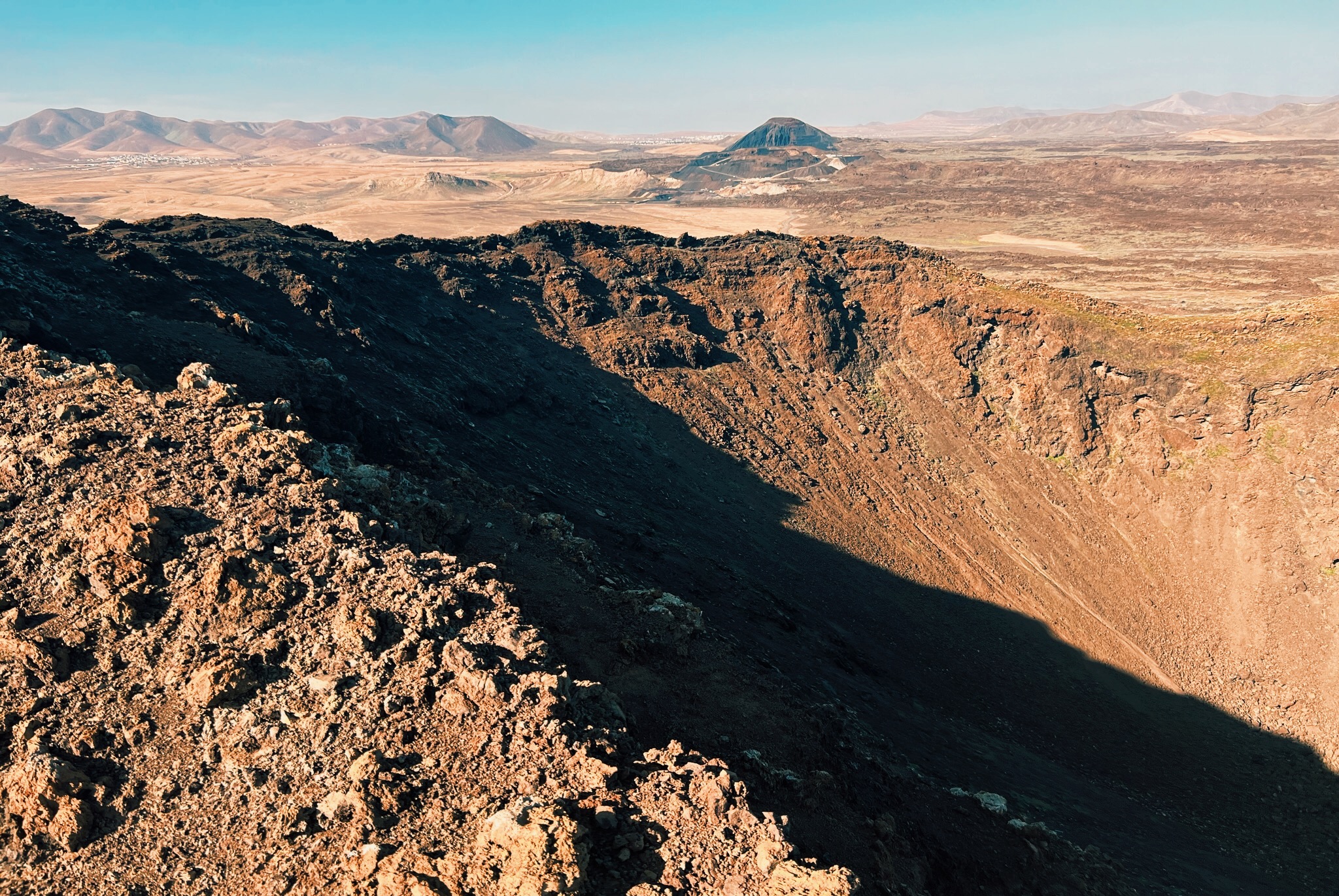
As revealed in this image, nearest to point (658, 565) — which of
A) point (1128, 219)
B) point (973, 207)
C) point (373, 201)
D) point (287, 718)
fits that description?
point (287, 718)

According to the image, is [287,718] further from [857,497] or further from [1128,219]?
[1128,219]


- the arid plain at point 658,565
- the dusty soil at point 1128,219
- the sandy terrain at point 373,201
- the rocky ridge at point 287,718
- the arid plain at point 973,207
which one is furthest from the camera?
the sandy terrain at point 373,201

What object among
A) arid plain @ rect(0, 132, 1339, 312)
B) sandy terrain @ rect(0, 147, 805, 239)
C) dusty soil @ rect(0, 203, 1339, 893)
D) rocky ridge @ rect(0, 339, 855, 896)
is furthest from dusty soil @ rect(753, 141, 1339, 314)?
rocky ridge @ rect(0, 339, 855, 896)

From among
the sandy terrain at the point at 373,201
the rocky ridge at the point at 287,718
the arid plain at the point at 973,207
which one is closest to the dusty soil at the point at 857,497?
the rocky ridge at the point at 287,718

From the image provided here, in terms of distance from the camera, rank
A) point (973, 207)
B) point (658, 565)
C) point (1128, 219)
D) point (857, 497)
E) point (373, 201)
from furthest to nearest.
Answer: point (373, 201), point (973, 207), point (1128, 219), point (857, 497), point (658, 565)

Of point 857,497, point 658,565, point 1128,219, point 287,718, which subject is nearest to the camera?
point 287,718

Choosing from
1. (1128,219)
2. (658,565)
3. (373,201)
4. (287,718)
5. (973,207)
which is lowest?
(658,565)

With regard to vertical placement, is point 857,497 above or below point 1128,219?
below

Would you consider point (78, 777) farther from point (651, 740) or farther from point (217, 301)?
point (217, 301)

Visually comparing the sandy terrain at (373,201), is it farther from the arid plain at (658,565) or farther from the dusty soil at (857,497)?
the arid plain at (658,565)
